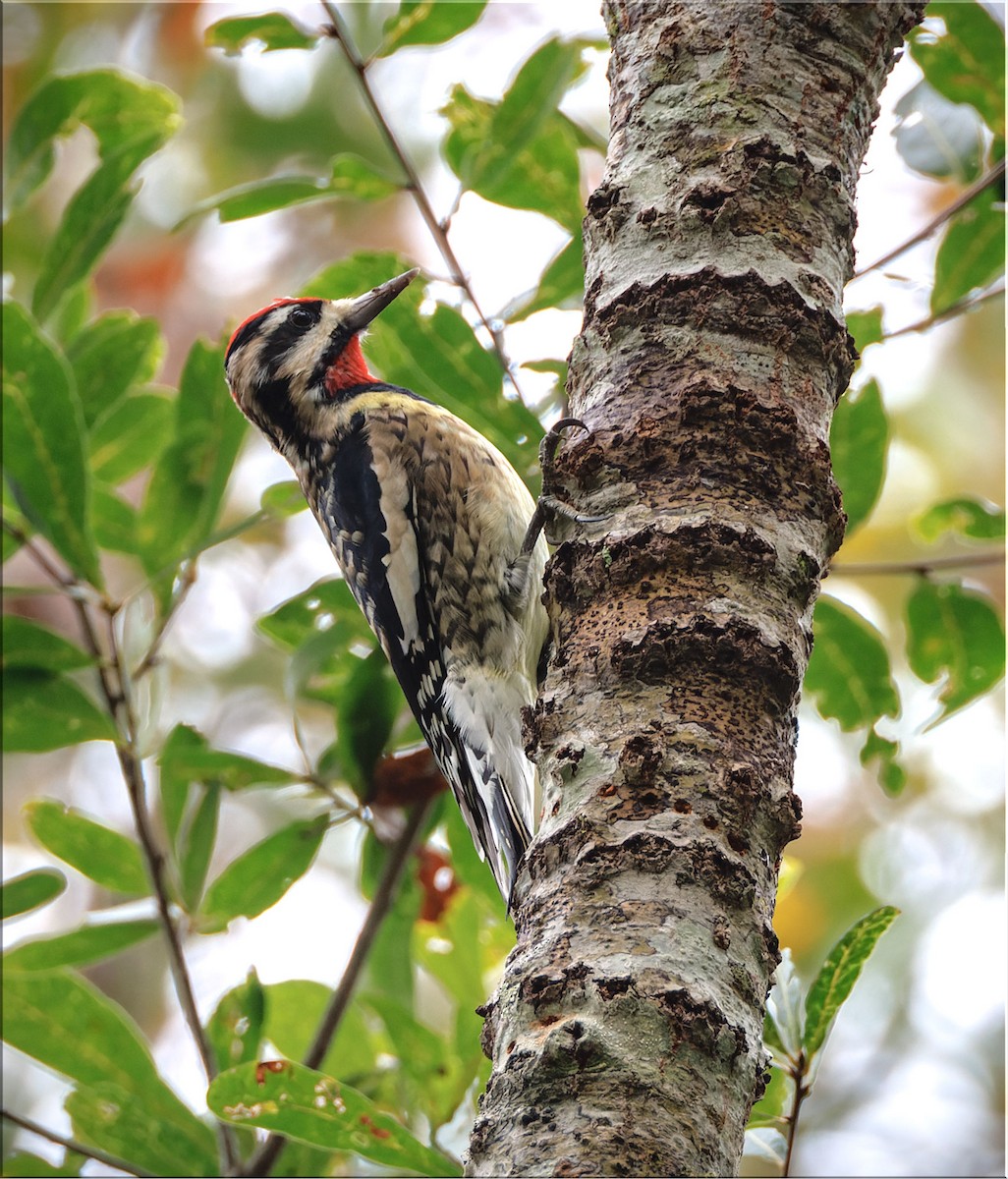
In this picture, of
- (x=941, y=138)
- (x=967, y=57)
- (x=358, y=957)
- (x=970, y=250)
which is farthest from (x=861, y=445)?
(x=358, y=957)

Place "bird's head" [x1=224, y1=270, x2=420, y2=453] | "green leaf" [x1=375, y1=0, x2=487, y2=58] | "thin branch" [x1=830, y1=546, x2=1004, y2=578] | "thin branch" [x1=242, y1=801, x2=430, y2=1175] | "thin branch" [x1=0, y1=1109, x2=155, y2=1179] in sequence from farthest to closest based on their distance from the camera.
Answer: "bird's head" [x1=224, y1=270, x2=420, y2=453] < "green leaf" [x1=375, y1=0, x2=487, y2=58] < "thin branch" [x1=830, y1=546, x2=1004, y2=578] < "thin branch" [x1=242, y1=801, x2=430, y2=1175] < "thin branch" [x1=0, y1=1109, x2=155, y2=1179]

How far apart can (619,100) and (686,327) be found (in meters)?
0.41

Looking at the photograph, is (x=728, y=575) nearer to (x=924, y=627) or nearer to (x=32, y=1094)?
(x=924, y=627)

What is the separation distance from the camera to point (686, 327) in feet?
5.04

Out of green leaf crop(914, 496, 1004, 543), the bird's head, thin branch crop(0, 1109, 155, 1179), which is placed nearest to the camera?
thin branch crop(0, 1109, 155, 1179)

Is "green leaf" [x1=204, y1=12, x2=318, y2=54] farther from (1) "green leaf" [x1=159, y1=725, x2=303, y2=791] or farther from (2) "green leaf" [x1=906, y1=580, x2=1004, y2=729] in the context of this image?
(2) "green leaf" [x1=906, y1=580, x2=1004, y2=729]

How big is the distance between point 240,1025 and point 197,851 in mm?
342

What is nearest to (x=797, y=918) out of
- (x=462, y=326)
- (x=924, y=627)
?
(x=924, y=627)

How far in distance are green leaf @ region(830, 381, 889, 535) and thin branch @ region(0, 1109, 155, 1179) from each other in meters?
1.64

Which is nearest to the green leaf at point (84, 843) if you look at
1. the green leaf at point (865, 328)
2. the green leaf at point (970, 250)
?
the green leaf at point (865, 328)

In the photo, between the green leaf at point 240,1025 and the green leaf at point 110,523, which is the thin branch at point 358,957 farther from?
the green leaf at point 110,523

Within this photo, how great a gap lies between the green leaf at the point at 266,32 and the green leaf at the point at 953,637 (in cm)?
155

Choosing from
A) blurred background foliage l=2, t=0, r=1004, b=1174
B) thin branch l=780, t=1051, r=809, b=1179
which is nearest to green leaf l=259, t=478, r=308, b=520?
blurred background foliage l=2, t=0, r=1004, b=1174

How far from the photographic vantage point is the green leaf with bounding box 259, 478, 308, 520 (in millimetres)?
2523
